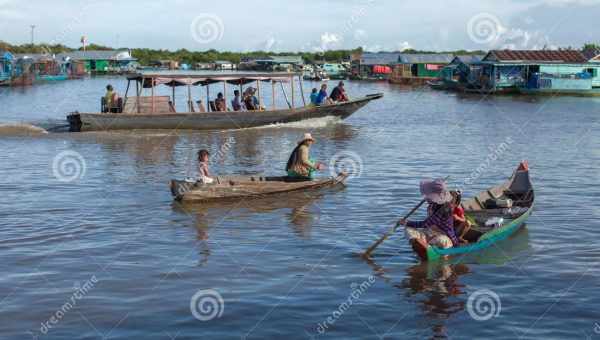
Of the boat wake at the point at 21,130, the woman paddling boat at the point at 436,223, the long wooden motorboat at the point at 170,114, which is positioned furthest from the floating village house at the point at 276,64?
the woman paddling boat at the point at 436,223

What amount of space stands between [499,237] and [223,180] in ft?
17.6

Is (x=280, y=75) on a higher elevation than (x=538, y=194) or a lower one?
higher

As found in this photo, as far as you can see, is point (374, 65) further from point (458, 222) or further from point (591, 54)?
point (458, 222)

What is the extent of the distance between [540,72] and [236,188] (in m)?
39.4

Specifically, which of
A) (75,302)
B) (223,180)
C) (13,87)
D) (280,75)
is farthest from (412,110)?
(13,87)

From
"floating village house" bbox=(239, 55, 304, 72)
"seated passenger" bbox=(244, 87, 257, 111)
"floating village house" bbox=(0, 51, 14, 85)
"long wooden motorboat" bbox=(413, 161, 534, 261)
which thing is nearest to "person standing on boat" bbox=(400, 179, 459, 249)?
"long wooden motorboat" bbox=(413, 161, 534, 261)

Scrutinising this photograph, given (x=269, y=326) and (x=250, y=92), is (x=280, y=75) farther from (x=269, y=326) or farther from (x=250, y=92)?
(x=269, y=326)

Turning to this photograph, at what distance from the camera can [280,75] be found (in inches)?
Result: 974

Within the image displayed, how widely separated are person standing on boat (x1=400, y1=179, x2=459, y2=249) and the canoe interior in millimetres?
126

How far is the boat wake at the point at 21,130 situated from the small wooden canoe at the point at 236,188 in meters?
12.3

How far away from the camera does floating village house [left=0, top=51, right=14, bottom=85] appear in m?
54.9

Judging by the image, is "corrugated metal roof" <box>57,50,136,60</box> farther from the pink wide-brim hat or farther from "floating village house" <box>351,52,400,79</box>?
the pink wide-brim hat

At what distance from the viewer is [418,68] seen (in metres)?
71.1

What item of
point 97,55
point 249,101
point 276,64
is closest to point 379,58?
point 276,64
